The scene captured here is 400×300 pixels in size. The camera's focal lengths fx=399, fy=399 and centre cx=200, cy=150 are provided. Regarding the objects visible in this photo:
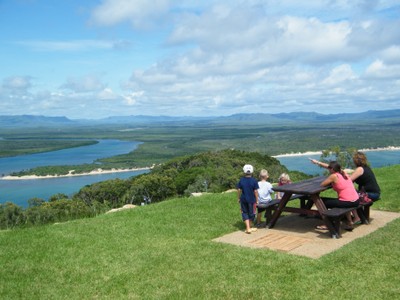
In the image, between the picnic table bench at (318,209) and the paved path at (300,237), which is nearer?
the paved path at (300,237)

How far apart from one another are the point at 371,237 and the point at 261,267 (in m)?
2.67

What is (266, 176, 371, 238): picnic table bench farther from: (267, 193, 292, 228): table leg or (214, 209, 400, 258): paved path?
(214, 209, 400, 258): paved path

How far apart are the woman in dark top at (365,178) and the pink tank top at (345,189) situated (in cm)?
60

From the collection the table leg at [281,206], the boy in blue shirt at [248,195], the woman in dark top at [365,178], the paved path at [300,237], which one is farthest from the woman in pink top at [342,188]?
the boy in blue shirt at [248,195]

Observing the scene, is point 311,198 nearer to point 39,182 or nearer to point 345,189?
point 345,189

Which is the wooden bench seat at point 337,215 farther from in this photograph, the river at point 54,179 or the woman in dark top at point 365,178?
the river at point 54,179

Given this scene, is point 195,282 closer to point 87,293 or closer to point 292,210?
point 87,293

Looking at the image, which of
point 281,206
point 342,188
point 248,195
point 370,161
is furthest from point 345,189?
point 370,161

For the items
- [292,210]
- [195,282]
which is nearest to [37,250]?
[195,282]

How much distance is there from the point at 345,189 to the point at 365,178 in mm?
1010

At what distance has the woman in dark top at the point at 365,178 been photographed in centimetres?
877

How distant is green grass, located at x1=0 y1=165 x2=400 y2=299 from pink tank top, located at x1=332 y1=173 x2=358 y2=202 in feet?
2.76

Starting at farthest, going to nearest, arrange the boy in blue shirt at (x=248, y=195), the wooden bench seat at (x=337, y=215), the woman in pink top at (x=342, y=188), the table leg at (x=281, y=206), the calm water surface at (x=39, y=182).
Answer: the calm water surface at (x=39, y=182)
the table leg at (x=281, y=206)
the boy in blue shirt at (x=248, y=195)
the woman in pink top at (x=342, y=188)
the wooden bench seat at (x=337, y=215)

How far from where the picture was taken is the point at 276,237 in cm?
791
